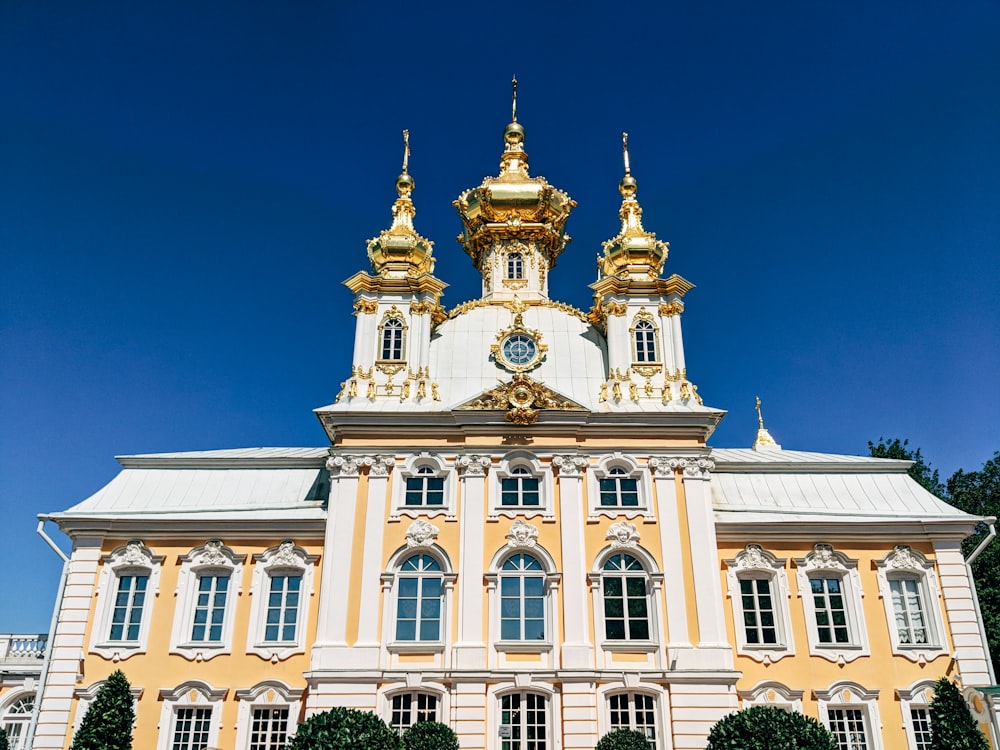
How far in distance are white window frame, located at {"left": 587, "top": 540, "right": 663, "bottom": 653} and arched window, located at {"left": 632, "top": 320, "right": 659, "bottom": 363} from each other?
5975 millimetres

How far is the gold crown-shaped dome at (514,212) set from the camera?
34.2 m

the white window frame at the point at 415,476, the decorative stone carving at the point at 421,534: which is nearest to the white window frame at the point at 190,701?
the decorative stone carving at the point at 421,534

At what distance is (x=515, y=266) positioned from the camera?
33.8 meters

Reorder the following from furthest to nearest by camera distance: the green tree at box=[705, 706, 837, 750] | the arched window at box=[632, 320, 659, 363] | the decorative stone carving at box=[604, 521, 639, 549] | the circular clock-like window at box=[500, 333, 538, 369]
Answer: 1. the arched window at box=[632, 320, 659, 363]
2. the circular clock-like window at box=[500, 333, 538, 369]
3. the decorative stone carving at box=[604, 521, 639, 549]
4. the green tree at box=[705, 706, 837, 750]

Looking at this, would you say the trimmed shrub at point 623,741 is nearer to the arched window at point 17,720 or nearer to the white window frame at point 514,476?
the white window frame at point 514,476

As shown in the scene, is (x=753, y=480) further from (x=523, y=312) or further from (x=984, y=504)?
(x=984, y=504)

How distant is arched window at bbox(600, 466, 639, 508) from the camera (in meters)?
25.7

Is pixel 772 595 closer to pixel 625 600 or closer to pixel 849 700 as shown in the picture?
pixel 849 700

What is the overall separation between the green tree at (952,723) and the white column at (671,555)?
688 cm

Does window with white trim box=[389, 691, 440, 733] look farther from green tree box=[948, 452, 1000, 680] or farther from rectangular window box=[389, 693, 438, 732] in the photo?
green tree box=[948, 452, 1000, 680]

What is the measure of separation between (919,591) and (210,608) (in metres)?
21.2

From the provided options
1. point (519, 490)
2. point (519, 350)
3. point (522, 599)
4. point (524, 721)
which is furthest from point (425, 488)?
point (524, 721)

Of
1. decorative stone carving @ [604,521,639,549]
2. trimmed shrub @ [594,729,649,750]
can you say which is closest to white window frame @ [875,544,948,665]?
decorative stone carving @ [604,521,639,549]

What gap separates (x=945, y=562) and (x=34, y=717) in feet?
87.4
